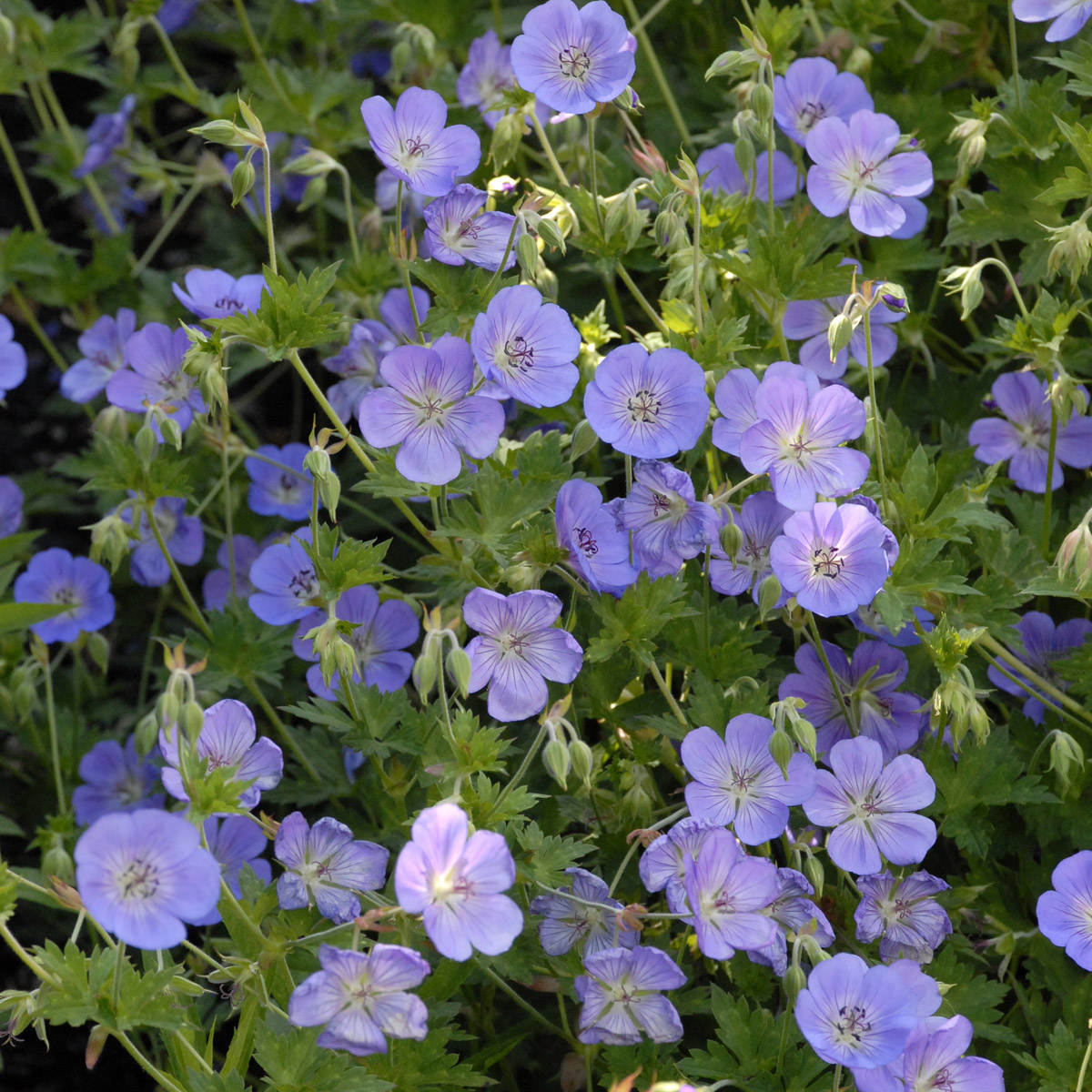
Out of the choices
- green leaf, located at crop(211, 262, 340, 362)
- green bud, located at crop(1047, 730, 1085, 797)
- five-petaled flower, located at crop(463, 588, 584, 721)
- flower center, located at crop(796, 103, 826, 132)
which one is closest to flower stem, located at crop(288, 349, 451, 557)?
green leaf, located at crop(211, 262, 340, 362)

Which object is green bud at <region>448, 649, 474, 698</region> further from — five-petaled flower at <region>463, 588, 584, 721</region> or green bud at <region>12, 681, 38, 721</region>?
green bud at <region>12, 681, 38, 721</region>

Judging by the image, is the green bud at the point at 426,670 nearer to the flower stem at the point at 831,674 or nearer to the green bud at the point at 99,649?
the flower stem at the point at 831,674

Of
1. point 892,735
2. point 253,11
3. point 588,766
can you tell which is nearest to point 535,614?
point 588,766

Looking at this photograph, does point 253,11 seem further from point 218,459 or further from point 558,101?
point 558,101

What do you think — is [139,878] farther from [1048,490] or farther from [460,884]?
[1048,490]

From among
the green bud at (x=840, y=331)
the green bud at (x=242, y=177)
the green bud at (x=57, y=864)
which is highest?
the green bud at (x=242, y=177)

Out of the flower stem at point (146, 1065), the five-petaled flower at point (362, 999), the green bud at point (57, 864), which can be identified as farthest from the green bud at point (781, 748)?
the green bud at point (57, 864)
